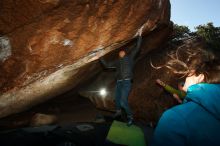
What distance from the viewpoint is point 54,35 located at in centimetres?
507

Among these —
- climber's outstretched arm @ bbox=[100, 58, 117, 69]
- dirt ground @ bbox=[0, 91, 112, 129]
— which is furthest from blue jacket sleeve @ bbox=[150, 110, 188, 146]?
dirt ground @ bbox=[0, 91, 112, 129]

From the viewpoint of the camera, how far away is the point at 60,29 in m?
5.04

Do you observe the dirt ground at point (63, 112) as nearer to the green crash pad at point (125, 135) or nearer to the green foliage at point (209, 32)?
the green crash pad at point (125, 135)

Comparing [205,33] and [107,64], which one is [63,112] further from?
[205,33]

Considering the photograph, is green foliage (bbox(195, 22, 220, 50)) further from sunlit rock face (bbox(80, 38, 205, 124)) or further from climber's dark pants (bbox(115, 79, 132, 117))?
climber's dark pants (bbox(115, 79, 132, 117))

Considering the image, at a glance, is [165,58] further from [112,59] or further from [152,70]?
[112,59]

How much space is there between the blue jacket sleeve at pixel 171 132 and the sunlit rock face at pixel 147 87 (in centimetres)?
645

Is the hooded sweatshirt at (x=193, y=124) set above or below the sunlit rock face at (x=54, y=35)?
below

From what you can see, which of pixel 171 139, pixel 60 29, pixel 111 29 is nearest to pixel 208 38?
pixel 111 29

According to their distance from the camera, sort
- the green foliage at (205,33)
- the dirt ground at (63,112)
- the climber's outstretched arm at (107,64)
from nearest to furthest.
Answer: the climber's outstretched arm at (107,64), the dirt ground at (63,112), the green foliage at (205,33)

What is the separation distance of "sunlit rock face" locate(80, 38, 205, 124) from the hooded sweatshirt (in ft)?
20.8

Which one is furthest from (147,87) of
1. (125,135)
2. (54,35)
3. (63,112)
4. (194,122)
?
(194,122)

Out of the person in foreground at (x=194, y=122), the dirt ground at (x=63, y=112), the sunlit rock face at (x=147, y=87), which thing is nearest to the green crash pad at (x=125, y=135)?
the sunlit rock face at (x=147, y=87)

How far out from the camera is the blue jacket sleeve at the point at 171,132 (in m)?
1.34
